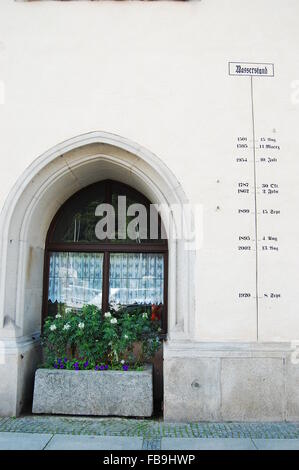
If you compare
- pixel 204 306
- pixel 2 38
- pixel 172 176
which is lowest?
pixel 204 306

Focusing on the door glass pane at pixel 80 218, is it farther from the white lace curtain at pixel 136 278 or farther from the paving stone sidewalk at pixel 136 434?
the paving stone sidewalk at pixel 136 434

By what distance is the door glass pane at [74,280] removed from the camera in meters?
6.28

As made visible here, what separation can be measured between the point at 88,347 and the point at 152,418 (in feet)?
3.87

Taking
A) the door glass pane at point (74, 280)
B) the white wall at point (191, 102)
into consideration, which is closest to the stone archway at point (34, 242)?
the white wall at point (191, 102)

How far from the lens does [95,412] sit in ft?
16.6

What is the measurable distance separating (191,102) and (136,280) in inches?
105

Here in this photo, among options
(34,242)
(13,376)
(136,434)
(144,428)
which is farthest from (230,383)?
(34,242)

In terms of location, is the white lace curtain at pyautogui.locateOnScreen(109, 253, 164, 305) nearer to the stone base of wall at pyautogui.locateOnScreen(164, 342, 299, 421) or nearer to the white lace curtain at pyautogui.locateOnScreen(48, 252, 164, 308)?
the white lace curtain at pyautogui.locateOnScreen(48, 252, 164, 308)

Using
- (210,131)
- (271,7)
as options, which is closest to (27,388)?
(210,131)

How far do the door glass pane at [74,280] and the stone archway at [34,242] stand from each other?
0.49 meters

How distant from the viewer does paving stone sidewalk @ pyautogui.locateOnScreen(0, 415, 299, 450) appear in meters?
4.07

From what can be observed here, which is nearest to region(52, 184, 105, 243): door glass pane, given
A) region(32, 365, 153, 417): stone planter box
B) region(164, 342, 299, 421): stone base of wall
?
region(32, 365, 153, 417): stone planter box
